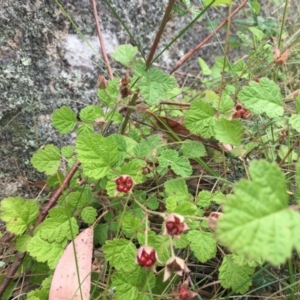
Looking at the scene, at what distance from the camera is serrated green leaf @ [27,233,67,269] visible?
3.19 ft

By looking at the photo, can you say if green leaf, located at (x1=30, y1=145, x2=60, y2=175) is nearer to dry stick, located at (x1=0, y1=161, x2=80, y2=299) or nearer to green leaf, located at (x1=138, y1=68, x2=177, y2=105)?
dry stick, located at (x1=0, y1=161, x2=80, y2=299)

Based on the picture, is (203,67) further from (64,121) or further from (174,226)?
(174,226)

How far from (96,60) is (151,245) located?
0.75m

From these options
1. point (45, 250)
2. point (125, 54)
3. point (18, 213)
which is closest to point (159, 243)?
point (45, 250)

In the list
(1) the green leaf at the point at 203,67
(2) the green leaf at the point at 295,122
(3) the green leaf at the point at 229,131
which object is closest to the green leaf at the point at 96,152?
(3) the green leaf at the point at 229,131

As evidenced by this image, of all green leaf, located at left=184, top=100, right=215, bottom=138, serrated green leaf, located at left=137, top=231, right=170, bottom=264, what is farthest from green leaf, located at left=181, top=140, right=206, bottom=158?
serrated green leaf, located at left=137, top=231, right=170, bottom=264

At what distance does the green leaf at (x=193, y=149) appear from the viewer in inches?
42.6

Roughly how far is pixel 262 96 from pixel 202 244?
14.1 inches

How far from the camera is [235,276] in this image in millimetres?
910

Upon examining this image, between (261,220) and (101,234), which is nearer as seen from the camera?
(261,220)

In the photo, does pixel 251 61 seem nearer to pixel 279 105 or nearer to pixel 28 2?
pixel 279 105

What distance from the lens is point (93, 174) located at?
0.92 m

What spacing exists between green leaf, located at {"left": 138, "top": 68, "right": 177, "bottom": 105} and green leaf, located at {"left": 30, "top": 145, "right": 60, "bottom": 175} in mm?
308

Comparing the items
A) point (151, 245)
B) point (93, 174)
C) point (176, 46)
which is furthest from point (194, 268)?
point (176, 46)
